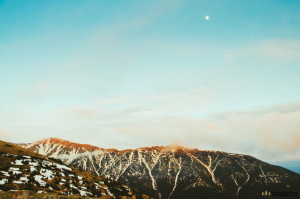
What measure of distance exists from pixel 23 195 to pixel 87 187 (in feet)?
89.7

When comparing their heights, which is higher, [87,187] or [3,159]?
[3,159]

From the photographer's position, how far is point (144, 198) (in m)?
44.8

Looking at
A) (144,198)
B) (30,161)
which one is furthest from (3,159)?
(144,198)

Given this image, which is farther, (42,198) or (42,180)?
(42,180)

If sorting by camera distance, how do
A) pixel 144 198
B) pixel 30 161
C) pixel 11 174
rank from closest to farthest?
pixel 11 174 → pixel 30 161 → pixel 144 198

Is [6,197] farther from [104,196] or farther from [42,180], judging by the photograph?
[104,196]

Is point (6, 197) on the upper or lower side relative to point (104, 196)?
upper

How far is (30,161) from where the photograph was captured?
41000 millimetres

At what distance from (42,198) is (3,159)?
30868 mm

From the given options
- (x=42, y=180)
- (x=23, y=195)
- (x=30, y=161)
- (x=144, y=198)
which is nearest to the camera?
(x=23, y=195)

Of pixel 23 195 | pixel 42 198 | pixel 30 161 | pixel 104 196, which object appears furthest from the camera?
pixel 30 161

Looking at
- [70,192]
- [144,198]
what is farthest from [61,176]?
[144,198]

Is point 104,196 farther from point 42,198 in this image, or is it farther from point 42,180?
point 42,198

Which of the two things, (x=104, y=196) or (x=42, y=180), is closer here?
(x=42, y=180)
